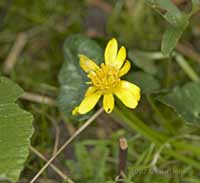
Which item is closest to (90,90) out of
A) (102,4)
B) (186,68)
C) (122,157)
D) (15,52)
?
(122,157)

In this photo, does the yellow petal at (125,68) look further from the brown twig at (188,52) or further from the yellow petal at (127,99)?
the brown twig at (188,52)

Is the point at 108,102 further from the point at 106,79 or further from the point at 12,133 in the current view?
the point at 12,133

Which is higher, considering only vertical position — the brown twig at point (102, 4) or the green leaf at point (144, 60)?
the brown twig at point (102, 4)

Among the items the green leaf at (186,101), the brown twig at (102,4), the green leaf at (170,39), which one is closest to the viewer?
the green leaf at (170,39)

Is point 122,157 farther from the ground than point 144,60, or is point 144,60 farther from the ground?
point 144,60

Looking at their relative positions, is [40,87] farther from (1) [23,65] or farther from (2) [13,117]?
(2) [13,117]

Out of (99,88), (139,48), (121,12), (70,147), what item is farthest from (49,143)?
(121,12)

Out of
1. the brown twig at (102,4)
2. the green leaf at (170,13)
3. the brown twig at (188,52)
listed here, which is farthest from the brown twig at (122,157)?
the brown twig at (102,4)

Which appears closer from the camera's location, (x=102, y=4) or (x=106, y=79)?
(x=106, y=79)
